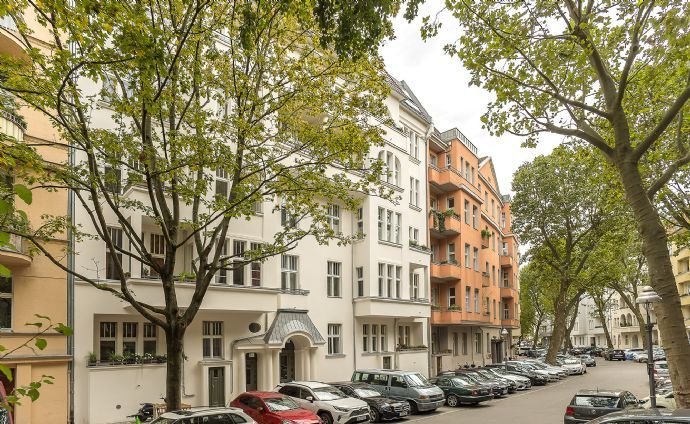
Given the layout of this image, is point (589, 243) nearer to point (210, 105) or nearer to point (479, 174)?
point (479, 174)

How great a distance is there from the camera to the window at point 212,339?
21344mm

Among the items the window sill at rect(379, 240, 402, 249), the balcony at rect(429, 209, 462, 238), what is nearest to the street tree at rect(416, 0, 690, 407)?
the window sill at rect(379, 240, 402, 249)

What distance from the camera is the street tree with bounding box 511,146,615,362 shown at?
38.6 meters

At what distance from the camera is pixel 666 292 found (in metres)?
11.0

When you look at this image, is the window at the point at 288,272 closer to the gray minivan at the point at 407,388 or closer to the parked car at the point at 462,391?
the gray minivan at the point at 407,388

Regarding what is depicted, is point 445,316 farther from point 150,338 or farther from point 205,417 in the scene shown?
point 205,417

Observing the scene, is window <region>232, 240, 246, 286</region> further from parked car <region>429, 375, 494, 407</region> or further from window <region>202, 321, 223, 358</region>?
parked car <region>429, 375, 494, 407</region>

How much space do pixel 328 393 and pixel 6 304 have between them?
10587mm

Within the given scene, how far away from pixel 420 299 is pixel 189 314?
2000cm

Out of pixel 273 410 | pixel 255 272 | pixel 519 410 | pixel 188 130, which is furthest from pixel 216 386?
pixel 519 410

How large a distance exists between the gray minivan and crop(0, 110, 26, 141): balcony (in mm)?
15693

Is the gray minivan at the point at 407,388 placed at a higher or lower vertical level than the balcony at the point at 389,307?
lower

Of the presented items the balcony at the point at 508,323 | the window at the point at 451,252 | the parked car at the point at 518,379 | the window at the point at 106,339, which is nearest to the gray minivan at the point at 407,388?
the parked car at the point at 518,379

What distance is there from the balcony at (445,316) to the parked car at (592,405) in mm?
18708
